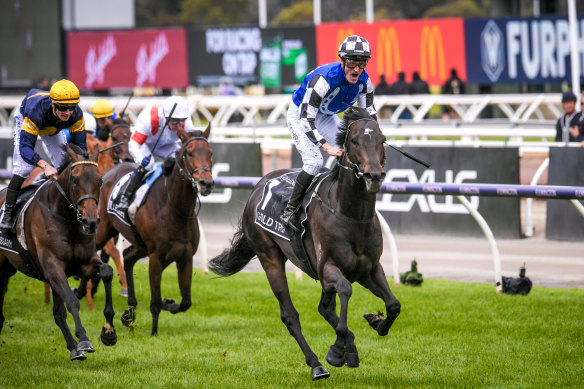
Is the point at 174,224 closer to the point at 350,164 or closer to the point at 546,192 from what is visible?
the point at 350,164

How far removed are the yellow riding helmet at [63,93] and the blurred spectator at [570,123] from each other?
737 centimetres

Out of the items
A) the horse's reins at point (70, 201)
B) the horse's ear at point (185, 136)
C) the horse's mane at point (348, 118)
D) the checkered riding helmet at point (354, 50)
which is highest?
Result: the checkered riding helmet at point (354, 50)

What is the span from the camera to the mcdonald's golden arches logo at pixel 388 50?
2370cm

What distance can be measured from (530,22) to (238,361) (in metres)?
16.8

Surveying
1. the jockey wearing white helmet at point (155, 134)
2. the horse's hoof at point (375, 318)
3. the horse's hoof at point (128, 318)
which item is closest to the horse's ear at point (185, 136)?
the jockey wearing white helmet at point (155, 134)

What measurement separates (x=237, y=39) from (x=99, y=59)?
4703 millimetres

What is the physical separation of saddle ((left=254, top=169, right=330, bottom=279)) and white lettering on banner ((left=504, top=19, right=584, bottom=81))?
15770 millimetres

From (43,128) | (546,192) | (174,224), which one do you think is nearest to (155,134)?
(174,224)

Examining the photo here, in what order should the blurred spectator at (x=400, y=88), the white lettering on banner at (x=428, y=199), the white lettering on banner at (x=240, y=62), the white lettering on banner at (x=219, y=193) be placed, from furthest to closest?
the white lettering on banner at (x=240, y=62)
the blurred spectator at (x=400, y=88)
the white lettering on banner at (x=219, y=193)
the white lettering on banner at (x=428, y=199)

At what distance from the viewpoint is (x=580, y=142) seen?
1216 cm

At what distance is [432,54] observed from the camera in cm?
2359

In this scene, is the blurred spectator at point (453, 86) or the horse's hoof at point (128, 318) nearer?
the horse's hoof at point (128, 318)

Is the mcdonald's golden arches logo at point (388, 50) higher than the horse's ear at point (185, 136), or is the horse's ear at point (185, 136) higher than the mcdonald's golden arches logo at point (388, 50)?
the mcdonald's golden arches logo at point (388, 50)

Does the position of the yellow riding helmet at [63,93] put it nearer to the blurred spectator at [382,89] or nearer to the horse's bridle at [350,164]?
the horse's bridle at [350,164]
